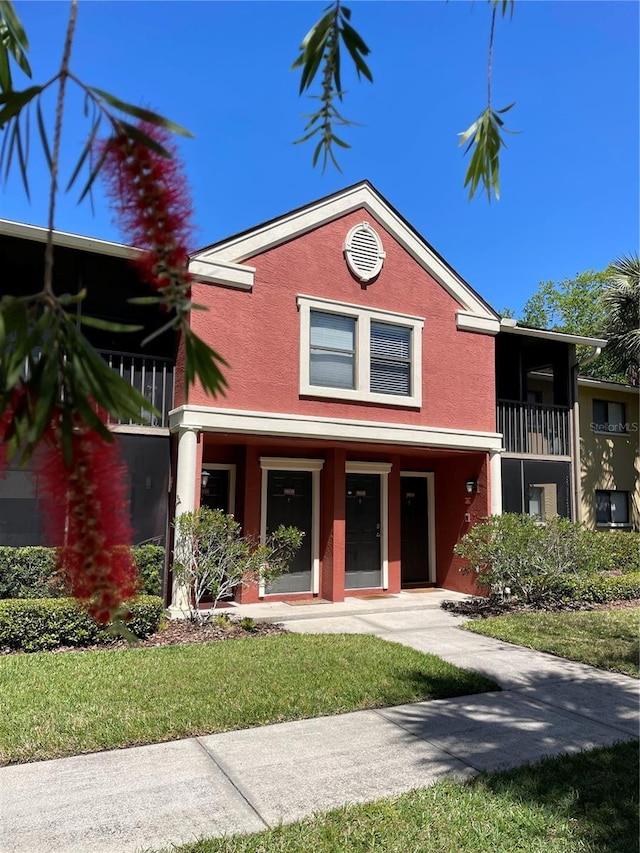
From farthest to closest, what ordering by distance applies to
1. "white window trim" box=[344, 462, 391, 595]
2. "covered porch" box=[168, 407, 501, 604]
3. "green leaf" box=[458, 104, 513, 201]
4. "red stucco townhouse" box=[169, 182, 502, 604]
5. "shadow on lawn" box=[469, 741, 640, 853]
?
"white window trim" box=[344, 462, 391, 595] → "covered porch" box=[168, 407, 501, 604] → "red stucco townhouse" box=[169, 182, 502, 604] → "shadow on lawn" box=[469, 741, 640, 853] → "green leaf" box=[458, 104, 513, 201]

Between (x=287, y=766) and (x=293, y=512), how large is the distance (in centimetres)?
820

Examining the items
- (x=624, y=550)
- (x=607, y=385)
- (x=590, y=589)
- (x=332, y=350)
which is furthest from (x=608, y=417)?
(x=332, y=350)

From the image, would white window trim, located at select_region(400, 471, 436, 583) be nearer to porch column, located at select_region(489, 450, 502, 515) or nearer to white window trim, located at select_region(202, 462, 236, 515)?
porch column, located at select_region(489, 450, 502, 515)

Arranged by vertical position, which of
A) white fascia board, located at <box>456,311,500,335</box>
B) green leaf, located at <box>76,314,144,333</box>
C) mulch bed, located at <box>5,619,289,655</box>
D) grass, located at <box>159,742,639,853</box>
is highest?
white fascia board, located at <box>456,311,500,335</box>

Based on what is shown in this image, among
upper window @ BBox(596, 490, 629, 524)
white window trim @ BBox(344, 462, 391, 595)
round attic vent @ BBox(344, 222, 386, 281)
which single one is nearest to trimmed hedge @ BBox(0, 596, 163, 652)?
white window trim @ BBox(344, 462, 391, 595)

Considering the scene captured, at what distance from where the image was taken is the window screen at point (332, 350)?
473 inches

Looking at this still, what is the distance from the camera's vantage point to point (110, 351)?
414 inches

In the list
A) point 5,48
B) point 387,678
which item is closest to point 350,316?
point 387,678

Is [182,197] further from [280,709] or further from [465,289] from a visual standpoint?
[465,289]

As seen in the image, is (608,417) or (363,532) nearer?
(363,532)

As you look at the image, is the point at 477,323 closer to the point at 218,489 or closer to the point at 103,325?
the point at 218,489

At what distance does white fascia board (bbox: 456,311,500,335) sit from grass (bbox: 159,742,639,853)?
10.3 metres

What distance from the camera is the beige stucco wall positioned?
19.9 meters

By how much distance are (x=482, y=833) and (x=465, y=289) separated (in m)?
11.8
